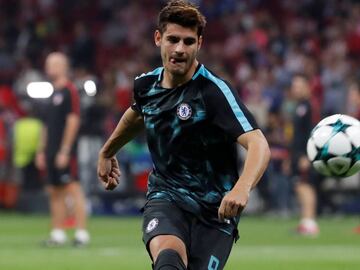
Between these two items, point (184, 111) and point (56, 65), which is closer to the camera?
point (184, 111)

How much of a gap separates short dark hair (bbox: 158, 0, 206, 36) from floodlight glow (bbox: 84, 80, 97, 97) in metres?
18.1

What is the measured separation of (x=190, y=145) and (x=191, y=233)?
21.3 inches

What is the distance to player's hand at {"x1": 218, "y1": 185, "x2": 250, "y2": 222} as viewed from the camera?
22.0 feet

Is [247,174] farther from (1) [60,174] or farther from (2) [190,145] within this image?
(1) [60,174]

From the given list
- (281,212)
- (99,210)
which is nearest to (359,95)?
(281,212)

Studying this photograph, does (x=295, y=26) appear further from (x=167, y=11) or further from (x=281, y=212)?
(x=167, y=11)

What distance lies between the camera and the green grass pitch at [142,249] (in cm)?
1306

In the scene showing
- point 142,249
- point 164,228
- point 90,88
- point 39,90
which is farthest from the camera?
point 39,90

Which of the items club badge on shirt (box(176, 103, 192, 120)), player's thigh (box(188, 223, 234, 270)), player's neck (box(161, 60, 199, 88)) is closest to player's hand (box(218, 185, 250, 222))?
player's thigh (box(188, 223, 234, 270))

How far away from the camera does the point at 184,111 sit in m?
7.32

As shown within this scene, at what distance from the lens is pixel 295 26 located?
87.3 feet

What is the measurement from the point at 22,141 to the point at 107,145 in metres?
15.7

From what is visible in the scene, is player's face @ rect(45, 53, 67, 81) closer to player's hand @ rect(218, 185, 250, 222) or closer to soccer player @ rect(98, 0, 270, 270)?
soccer player @ rect(98, 0, 270, 270)

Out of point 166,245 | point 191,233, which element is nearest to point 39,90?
point 191,233
